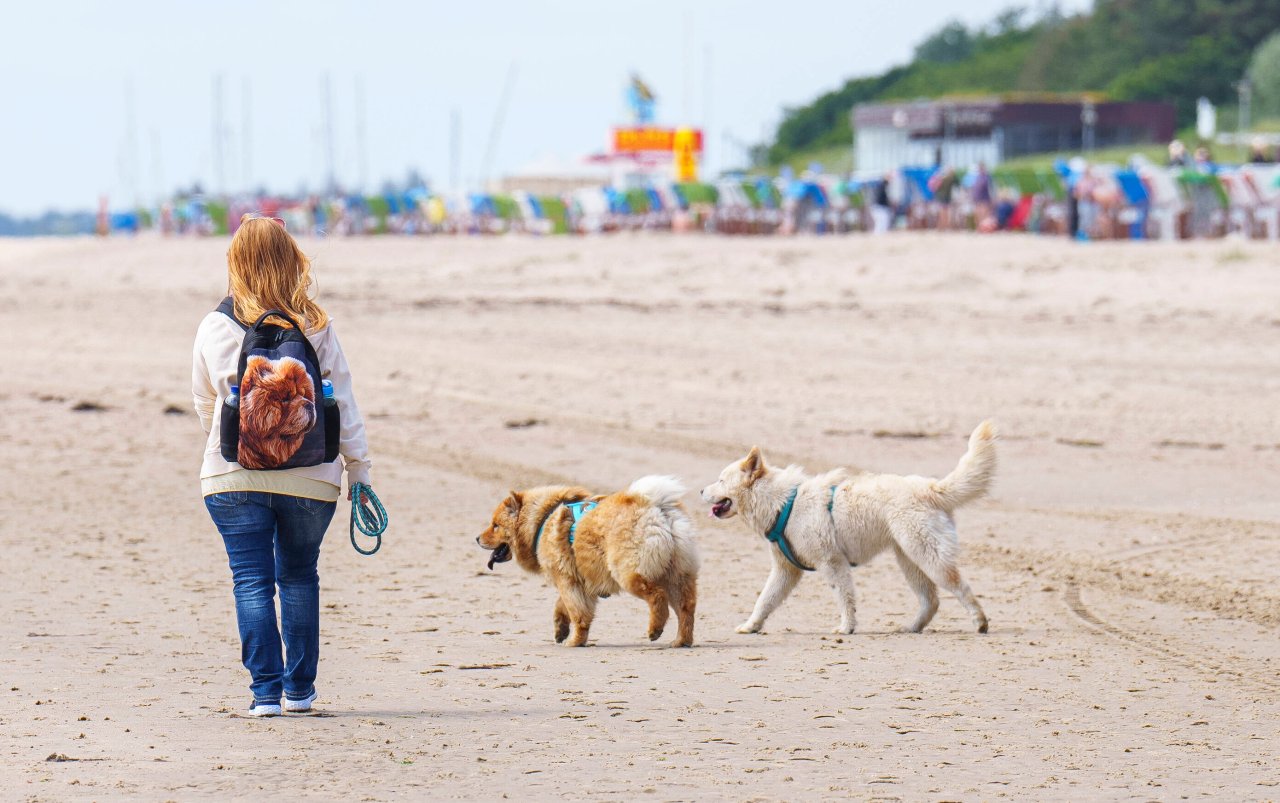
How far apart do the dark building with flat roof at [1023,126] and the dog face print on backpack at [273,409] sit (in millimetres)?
55348

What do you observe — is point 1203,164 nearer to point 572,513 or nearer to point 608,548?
point 572,513

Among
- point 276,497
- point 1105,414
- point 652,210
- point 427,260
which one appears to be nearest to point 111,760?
point 276,497

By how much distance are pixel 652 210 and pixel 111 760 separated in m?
36.0

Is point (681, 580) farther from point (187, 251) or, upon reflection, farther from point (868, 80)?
point (868, 80)

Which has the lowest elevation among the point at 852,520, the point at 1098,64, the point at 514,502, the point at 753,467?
the point at 852,520

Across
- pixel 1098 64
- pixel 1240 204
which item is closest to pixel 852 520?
pixel 1240 204

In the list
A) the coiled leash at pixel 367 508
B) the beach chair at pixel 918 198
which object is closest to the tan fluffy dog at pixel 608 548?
the coiled leash at pixel 367 508

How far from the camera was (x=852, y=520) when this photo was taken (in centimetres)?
744

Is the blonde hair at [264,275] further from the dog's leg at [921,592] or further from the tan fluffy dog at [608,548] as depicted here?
the dog's leg at [921,592]

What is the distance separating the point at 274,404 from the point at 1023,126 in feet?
189

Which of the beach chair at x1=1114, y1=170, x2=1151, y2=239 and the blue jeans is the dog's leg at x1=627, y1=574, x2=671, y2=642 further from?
the beach chair at x1=1114, y1=170, x2=1151, y2=239

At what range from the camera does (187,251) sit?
41031 millimetres

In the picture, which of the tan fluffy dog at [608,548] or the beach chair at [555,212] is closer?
the tan fluffy dog at [608,548]

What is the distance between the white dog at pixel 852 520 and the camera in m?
7.29
